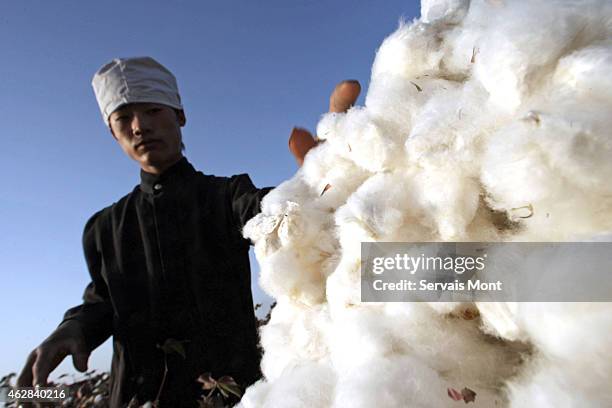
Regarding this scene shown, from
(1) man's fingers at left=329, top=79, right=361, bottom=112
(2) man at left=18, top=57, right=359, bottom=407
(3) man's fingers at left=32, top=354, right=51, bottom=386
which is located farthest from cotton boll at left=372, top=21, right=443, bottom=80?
(3) man's fingers at left=32, top=354, right=51, bottom=386

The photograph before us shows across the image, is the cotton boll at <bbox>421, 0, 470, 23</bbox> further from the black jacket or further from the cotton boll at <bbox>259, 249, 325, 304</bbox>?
the black jacket

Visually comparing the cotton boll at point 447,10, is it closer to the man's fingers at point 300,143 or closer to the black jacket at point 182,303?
the man's fingers at point 300,143

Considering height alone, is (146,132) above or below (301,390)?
above

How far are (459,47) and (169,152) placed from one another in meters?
1.27

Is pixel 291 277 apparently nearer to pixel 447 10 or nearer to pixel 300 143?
pixel 300 143

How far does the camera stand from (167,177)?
158cm

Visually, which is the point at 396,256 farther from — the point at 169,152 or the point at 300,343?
the point at 169,152

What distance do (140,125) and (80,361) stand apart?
0.80 m

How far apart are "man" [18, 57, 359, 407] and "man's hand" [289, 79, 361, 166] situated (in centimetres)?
49

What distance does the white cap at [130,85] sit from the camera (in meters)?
1.50

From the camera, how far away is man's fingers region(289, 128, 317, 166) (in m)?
0.73

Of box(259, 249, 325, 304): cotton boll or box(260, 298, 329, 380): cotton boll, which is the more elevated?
box(259, 249, 325, 304): cotton boll

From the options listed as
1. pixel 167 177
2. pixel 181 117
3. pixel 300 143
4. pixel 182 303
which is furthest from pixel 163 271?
pixel 300 143

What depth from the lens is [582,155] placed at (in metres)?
0.35
